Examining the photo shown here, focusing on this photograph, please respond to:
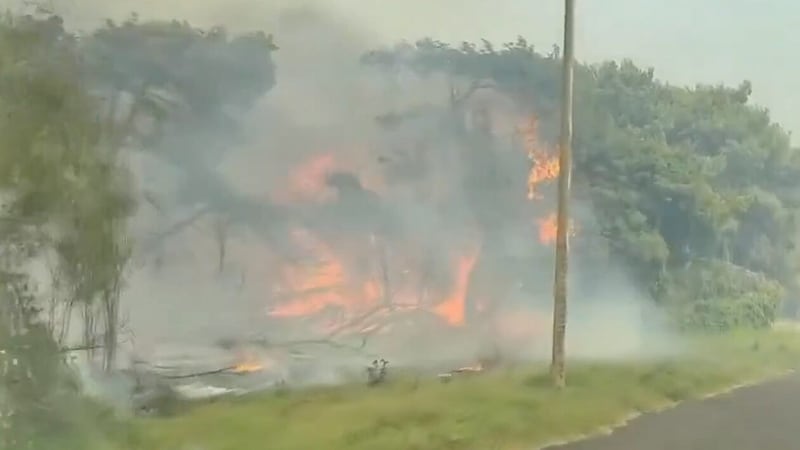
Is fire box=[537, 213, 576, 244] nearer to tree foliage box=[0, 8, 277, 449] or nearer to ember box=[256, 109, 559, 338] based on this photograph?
ember box=[256, 109, 559, 338]

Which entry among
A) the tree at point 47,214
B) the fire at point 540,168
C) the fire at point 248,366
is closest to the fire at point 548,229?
the fire at point 540,168

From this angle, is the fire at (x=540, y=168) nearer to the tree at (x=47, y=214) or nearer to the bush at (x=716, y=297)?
the bush at (x=716, y=297)

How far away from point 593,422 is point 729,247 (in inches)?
15.6

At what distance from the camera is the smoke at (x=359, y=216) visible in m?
1.46

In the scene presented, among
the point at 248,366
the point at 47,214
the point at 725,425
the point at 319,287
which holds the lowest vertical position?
the point at 725,425

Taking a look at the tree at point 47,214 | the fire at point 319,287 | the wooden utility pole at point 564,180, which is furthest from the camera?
the wooden utility pole at point 564,180

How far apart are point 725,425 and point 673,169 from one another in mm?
428

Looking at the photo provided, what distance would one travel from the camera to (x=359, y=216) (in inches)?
61.1

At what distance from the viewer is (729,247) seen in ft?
5.70

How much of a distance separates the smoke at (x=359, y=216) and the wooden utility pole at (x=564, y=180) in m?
0.02

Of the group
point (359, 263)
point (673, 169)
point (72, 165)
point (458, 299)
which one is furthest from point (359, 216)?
point (673, 169)

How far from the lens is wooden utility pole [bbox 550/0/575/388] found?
1648mm

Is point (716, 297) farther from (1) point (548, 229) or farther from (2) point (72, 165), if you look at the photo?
(2) point (72, 165)

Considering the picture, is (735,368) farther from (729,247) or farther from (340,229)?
(340,229)
